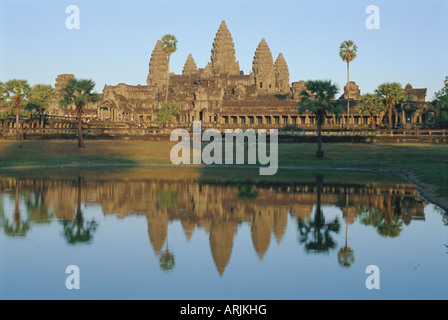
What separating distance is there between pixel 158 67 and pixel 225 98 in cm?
4603

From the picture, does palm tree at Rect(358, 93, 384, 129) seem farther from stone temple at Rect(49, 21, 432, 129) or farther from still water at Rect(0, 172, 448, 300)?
still water at Rect(0, 172, 448, 300)

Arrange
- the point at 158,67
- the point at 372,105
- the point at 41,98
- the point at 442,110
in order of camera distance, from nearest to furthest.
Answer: the point at 442,110 → the point at 41,98 → the point at 372,105 → the point at 158,67

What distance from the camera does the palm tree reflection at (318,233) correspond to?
20.8 metres

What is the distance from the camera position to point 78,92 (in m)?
75.9

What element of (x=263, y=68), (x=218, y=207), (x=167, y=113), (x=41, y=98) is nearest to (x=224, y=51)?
(x=263, y=68)

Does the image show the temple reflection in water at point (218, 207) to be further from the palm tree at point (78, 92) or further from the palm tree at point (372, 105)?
the palm tree at point (372, 105)

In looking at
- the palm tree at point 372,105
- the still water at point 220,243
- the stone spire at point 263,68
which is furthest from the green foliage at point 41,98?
the stone spire at point 263,68

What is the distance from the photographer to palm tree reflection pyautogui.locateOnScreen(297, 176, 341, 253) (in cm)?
2078

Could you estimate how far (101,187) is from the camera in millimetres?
37938

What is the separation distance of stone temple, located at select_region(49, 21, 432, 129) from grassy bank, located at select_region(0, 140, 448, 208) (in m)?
38.8

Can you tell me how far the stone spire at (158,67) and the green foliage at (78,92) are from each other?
10226 centimetres

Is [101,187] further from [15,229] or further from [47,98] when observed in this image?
[47,98]

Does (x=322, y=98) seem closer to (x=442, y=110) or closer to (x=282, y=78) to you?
(x=442, y=110)
